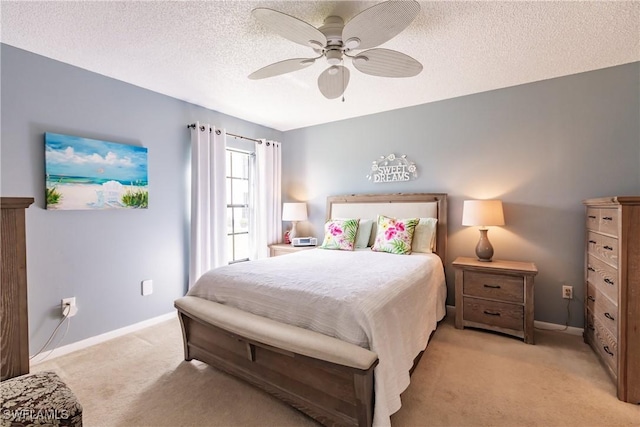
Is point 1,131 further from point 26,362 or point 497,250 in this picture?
point 497,250

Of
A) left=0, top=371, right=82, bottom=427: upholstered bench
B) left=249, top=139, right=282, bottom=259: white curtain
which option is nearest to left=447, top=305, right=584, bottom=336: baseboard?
left=249, top=139, right=282, bottom=259: white curtain

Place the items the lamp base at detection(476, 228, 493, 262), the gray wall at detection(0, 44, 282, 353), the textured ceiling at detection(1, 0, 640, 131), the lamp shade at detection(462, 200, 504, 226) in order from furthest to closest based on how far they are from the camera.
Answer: the lamp base at detection(476, 228, 493, 262), the lamp shade at detection(462, 200, 504, 226), the gray wall at detection(0, 44, 282, 353), the textured ceiling at detection(1, 0, 640, 131)

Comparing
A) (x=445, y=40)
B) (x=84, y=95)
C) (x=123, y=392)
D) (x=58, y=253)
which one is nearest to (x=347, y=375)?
(x=123, y=392)

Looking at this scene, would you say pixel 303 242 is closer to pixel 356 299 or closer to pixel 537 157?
pixel 356 299

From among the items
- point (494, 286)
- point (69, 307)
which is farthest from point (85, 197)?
point (494, 286)

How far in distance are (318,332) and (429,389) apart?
0.93 metres

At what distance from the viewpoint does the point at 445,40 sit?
2.12 meters

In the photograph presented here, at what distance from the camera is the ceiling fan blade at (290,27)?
149cm

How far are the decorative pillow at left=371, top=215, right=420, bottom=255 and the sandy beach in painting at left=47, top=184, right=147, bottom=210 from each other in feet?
8.64

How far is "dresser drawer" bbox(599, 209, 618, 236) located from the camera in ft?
6.29

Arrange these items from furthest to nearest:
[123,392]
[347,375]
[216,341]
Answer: [216,341] < [123,392] < [347,375]

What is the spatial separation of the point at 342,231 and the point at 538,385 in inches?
85.0

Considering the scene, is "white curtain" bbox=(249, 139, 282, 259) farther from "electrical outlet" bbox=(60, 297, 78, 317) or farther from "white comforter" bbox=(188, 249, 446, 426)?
"electrical outlet" bbox=(60, 297, 78, 317)

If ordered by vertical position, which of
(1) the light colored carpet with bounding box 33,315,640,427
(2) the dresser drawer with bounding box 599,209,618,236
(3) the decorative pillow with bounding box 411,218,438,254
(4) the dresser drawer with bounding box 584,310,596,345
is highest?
(2) the dresser drawer with bounding box 599,209,618,236
